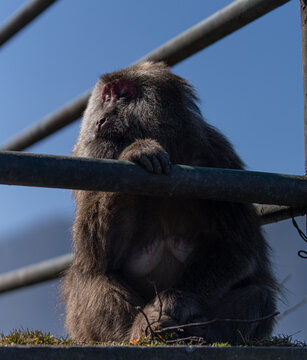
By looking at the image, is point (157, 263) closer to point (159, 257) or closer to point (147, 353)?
point (159, 257)

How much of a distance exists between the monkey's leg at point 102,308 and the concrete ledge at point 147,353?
1.06 meters

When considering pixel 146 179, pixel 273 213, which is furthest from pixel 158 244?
pixel 146 179

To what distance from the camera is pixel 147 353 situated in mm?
1721

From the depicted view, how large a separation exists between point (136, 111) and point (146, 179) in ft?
3.42

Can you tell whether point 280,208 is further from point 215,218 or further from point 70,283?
point 70,283

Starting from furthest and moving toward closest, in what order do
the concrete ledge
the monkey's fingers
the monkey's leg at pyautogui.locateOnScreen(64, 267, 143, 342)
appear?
the monkey's leg at pyautogui.locateOnScreen(64, 267, 143, 342) → the monkey's fingers → the concrete ledge

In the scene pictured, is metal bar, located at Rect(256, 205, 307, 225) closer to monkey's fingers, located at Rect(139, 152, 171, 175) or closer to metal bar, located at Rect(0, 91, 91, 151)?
monkey's fingers, located at Rect(139, 152, 171, 175)

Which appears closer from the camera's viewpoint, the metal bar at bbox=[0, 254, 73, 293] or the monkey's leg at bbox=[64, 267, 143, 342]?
the monkey's leg at bbox=[64, 267, 143, 342]

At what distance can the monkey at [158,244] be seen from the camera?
9.45ft

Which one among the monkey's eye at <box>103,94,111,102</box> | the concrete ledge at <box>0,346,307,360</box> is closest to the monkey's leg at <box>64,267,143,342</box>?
the monkey's eye at <box>103,94,111,102</box>

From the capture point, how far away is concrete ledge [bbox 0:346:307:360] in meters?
1.61

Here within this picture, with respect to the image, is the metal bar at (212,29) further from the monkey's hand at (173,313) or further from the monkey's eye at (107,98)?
the monkey's hand at (173,313)

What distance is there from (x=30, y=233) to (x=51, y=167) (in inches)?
2190

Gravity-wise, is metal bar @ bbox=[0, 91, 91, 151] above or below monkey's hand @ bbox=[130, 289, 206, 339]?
above
